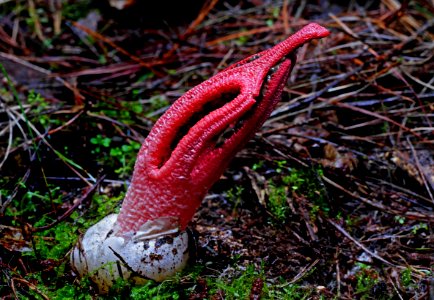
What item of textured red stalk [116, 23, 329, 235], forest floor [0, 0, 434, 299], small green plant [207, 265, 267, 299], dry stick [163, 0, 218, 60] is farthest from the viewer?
dry stick [163, 0, 218, 60]

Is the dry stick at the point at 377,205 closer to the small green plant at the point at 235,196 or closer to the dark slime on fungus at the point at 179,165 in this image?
the small green plant at the point at 235,196

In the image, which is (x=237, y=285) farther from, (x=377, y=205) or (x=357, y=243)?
(x=377, y=205)

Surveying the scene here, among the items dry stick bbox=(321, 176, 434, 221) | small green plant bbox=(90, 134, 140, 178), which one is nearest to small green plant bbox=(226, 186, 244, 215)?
dry stick bbox=(321, 176, 434, 221)

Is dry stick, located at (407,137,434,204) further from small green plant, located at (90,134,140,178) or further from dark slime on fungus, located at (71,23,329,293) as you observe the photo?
small green plant, located at (90,134,140,178)

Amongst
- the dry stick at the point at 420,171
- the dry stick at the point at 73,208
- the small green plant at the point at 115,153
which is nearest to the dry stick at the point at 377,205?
the dry stick at the point at 420,171

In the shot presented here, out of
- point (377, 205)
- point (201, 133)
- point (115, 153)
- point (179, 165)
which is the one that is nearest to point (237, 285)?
point (179, 165)

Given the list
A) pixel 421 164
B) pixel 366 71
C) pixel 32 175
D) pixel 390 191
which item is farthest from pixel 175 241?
pixel 366 71
